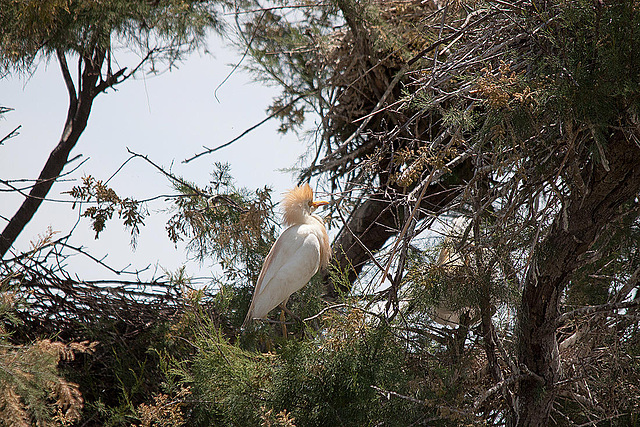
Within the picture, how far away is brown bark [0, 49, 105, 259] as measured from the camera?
214cm

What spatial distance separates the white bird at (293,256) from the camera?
183cm

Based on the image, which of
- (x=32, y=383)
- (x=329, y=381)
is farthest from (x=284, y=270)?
(x=32, y=383)

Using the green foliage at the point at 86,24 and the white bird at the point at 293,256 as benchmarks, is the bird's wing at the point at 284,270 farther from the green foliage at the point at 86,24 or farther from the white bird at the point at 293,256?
the green foliage at the point at 86,24

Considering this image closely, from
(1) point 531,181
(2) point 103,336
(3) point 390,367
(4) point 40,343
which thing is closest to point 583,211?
(1) point 531,181

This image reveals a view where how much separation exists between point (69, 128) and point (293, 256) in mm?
1016

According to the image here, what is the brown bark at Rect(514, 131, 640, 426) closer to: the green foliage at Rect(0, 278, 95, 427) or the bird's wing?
the bird's wing

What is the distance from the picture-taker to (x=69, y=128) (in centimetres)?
233

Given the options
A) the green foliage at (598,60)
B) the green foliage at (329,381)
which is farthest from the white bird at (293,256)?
the green foliage at (598,60)

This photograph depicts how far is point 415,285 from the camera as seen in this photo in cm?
149

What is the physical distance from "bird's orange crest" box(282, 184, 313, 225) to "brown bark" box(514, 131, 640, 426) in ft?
2.66

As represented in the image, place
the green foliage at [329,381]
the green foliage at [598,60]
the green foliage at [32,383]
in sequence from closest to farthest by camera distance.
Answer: the green foliage at [598,60] < the green foliage at [32,383] < the green foliage at [329,381]

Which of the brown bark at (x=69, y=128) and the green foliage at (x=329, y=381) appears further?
the brown bark at (x=69, y=128)

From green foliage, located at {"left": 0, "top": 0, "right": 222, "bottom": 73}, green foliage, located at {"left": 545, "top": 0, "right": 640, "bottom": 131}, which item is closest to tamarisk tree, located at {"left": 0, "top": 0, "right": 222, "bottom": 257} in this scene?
green foliage, located at {"left": 0, "top": 0, "right": 222, "bottom": 73}

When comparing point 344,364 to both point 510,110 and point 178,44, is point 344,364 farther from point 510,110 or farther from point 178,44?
point 178,44
